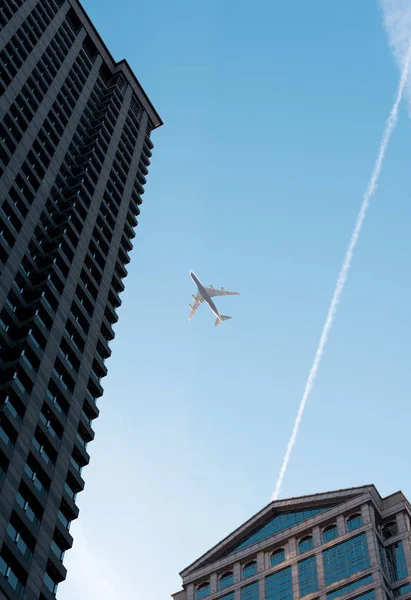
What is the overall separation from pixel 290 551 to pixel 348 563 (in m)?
9.07

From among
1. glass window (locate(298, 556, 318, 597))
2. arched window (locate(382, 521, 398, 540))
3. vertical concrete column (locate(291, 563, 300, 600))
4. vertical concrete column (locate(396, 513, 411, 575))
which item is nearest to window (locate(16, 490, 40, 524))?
glass window (locate(298, 556, 318, 597))

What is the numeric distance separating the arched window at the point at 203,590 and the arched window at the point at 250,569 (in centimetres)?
522

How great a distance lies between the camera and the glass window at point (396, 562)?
10044 cm

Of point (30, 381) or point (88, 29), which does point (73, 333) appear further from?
point (88, 29)

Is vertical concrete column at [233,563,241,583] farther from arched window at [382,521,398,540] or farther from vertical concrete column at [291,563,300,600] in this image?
arched window at [382,521,398,540]

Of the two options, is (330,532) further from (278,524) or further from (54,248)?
(54,248)

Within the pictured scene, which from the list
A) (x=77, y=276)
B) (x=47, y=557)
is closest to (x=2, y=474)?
(x=47, y=557)

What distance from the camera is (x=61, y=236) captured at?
295ft

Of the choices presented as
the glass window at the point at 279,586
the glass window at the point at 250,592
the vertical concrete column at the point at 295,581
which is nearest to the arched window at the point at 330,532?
the vertical concrete column at the point at 295,581

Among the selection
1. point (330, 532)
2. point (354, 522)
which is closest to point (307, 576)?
point (330, 532)

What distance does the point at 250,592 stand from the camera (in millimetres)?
109250

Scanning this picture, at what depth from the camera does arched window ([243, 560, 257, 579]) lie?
111606mm

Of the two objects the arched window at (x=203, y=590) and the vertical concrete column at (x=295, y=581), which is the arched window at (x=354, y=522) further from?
the arched window at (x=203, y=590)

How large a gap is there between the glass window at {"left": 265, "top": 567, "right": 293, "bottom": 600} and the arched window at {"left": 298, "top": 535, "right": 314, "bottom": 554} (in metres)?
2.52
